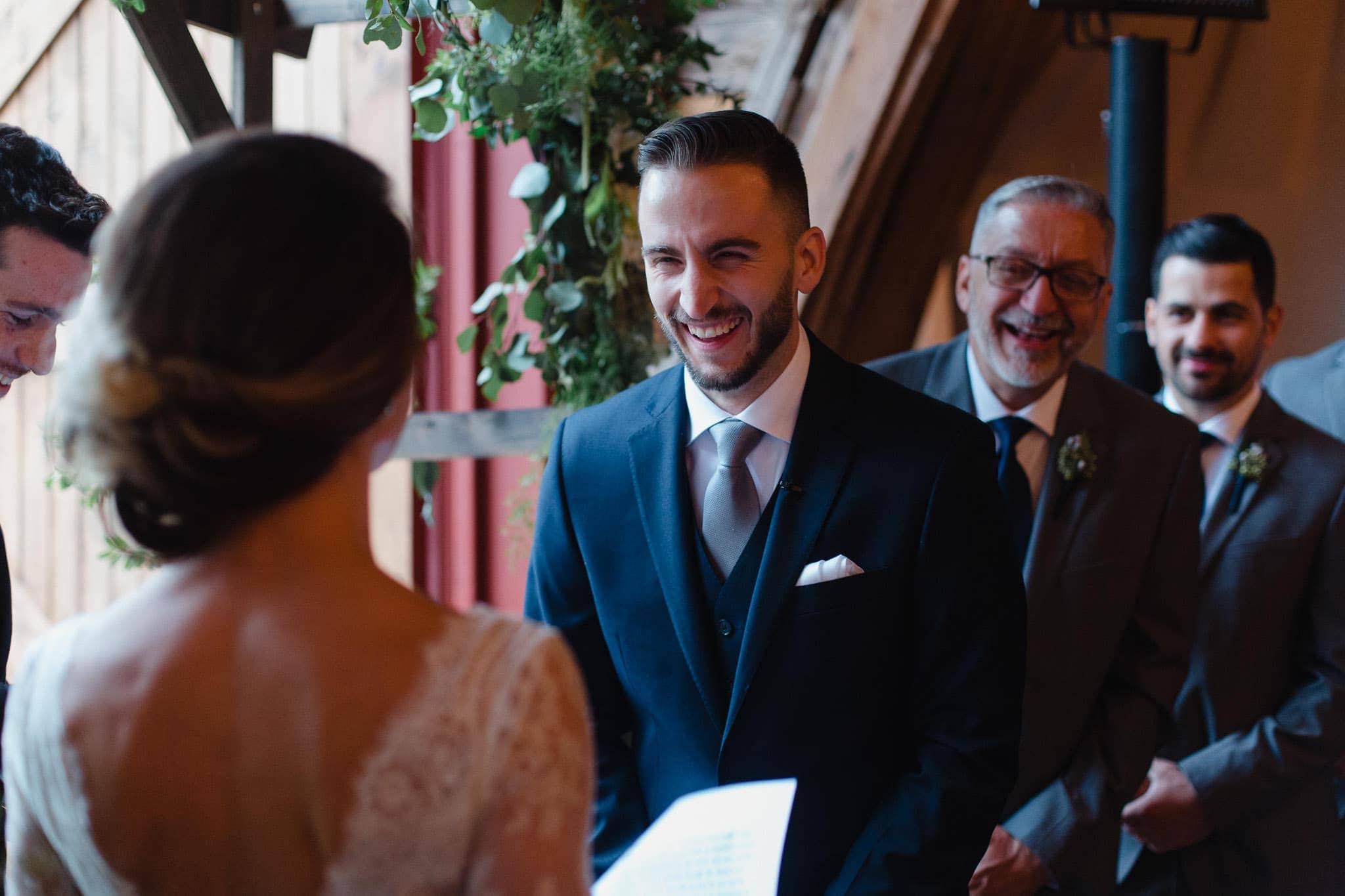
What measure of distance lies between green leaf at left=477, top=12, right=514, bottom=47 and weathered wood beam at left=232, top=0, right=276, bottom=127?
0.54 m

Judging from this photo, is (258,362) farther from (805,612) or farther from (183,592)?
(805,612)

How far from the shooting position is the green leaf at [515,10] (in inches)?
79.4

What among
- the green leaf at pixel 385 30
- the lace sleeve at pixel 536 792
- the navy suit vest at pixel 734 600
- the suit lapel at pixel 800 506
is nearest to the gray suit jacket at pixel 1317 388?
the suit lapel at pixel 800 506

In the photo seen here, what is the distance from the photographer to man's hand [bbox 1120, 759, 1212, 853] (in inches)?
90.1

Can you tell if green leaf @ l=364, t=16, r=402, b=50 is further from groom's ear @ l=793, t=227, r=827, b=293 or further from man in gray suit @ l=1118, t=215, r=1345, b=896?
man in gray suit @ l=1118, t=215, r=1345, b=896

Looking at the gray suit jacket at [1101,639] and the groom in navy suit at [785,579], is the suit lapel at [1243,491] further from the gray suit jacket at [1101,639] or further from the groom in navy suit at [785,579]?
the groom in navy suit at [785,579]

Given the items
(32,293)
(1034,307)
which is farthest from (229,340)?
(1034,307)

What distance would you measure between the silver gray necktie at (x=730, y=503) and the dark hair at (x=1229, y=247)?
1513 millimetres

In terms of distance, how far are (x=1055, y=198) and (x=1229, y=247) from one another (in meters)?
0.69

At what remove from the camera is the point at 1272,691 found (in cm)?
240

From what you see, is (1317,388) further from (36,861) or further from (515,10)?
(36,861)

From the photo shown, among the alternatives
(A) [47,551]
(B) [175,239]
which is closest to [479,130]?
(B) [175,239]

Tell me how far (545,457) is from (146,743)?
7.31ft

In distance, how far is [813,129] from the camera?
9.58 ft
